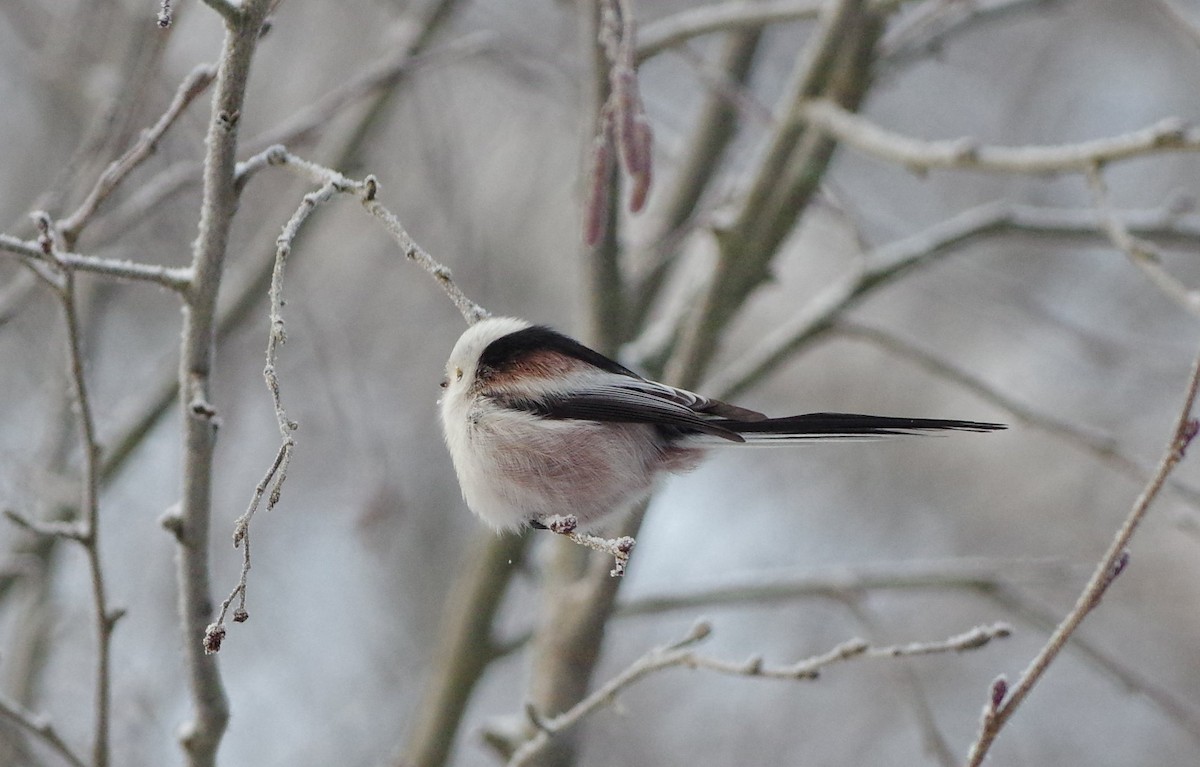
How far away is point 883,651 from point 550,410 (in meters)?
0.73

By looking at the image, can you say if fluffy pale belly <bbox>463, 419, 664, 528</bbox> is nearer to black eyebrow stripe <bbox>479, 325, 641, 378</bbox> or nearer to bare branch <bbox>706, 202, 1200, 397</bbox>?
black eyebrow stripe <bbox>479, 325, 641, 378</bbox>

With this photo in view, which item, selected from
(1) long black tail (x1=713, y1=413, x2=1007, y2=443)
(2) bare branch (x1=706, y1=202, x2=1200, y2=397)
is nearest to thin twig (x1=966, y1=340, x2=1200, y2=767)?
(1) long black tail (x1=713, y1=413, x2=1007, y2=443)

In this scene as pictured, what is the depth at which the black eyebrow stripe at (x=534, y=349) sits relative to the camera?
2.01 meters

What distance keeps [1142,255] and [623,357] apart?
1.51 meters

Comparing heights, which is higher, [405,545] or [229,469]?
[229,469]

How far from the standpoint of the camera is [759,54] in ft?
Result: 13.4

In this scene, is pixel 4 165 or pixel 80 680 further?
pixel 4 165

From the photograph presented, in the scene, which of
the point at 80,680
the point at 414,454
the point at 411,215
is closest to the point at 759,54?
the point at 411,215

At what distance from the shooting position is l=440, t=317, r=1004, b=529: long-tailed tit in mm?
1938

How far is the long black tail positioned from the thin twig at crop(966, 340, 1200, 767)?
0.28m

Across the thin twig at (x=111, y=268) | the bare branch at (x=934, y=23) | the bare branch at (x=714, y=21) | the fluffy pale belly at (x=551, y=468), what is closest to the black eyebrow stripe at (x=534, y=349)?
the fluffy pale belly at (x=551, y=468)

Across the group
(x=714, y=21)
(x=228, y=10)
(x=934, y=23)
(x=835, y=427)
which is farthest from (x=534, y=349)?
(x=934, y=23)

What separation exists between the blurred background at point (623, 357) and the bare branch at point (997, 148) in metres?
0.09

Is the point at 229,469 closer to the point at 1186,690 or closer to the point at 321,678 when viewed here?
the point at 321,678
